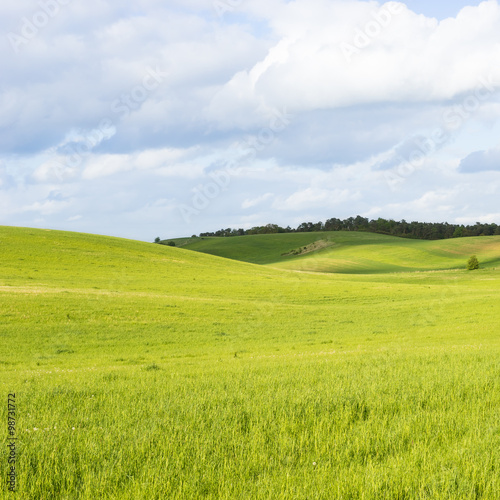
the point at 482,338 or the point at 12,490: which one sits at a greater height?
the point at 12,490

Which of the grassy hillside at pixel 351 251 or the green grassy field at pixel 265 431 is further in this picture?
the grassy hillside at pixel 351 251

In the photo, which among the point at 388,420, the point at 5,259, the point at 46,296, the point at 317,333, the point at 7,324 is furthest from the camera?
the point at 5,259

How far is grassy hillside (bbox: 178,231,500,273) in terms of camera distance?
112562 millimetres

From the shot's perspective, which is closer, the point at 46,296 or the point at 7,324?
the point at 7,324

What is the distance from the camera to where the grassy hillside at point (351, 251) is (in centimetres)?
11256

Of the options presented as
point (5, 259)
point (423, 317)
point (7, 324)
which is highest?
point (5, 259)

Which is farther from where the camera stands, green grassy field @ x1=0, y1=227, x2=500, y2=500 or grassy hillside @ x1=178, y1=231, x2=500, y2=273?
grassy hillside @ x1=178, y1=231, x2=500, y2=273

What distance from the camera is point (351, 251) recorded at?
14000 cm

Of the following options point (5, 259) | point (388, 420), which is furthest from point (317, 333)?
point (5, 259)

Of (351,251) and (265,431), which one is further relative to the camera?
(351,251)

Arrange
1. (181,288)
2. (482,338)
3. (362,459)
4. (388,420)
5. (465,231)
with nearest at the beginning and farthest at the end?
(362,459) → (388,420) → (482,338) → (181,288) → (465,231)

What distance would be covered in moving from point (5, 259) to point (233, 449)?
62.3 meters

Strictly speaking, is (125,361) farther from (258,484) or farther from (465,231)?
(465,231)

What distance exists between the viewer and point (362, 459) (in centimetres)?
524
